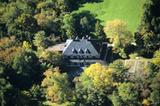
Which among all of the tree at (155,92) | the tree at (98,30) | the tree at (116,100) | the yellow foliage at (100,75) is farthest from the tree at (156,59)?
the tree at (98,30)

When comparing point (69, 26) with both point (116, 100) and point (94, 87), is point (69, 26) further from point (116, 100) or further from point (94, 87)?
point (116, 100)

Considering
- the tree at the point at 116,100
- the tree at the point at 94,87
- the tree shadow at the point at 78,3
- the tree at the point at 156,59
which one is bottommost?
the tree at the point at 116,100

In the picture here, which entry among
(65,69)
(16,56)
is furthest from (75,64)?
(16,56)

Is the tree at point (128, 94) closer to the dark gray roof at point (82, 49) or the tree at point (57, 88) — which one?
the tree at point (57, 88)

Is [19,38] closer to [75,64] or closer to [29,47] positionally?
[29,47]

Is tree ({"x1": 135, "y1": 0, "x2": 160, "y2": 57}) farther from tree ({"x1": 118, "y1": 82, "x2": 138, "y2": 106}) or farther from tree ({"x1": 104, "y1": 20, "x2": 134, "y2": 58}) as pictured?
tree ({"x1": 118, "y1": 82, "x2": 138, "y2": 106})

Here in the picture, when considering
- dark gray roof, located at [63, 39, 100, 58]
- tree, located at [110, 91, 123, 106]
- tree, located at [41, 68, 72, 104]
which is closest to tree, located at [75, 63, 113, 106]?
tree, located at [41, 68, 72, 104]
